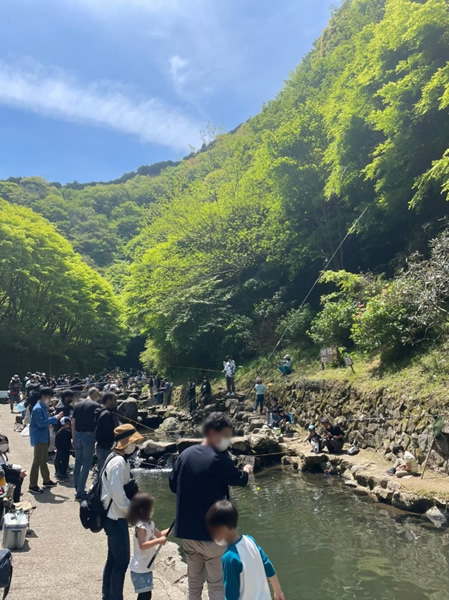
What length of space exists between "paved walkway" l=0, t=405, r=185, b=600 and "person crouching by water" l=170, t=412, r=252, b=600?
1.52 m

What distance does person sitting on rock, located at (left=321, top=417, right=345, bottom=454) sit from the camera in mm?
12648

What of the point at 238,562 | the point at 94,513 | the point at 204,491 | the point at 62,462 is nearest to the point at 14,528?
the point at 94,513

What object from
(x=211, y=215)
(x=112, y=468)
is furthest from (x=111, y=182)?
(x=112, y=468)

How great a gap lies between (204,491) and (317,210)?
834 inches

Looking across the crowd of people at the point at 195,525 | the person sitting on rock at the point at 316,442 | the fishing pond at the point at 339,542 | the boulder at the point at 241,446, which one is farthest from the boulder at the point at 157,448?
the crowd of people at the point at 195,525

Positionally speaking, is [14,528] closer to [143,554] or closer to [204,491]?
[143,554]

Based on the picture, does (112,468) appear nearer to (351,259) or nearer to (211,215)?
(351,259)

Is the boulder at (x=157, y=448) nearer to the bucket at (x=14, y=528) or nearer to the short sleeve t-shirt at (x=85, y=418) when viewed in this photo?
the short sleeve t-shirt at (x=85, y=418)

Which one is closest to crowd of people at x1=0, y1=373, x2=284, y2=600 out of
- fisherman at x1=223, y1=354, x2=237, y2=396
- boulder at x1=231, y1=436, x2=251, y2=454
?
boulder at x1=231, y1=436, x2=251, y2=454

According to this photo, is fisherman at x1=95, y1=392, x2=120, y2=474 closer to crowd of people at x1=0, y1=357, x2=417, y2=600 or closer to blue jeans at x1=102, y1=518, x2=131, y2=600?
crowd of people at x1=0, y1=357, x2=417, y2=600

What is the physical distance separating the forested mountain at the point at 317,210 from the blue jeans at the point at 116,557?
37.7ft

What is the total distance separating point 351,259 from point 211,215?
29.3ft

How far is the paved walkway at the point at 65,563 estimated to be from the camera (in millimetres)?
4477

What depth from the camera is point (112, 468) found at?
3.75 meters
